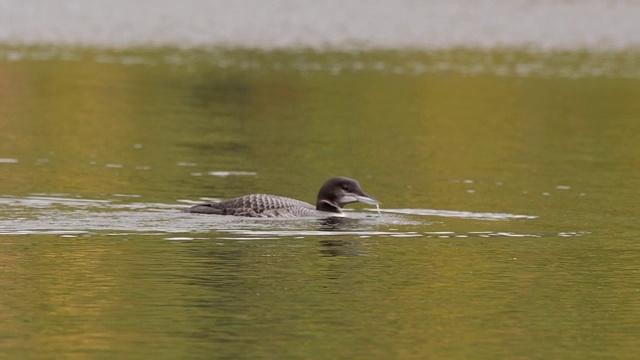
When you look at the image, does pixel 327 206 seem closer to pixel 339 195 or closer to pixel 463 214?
pixel 339 195

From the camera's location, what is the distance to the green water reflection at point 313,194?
1383 centimetres

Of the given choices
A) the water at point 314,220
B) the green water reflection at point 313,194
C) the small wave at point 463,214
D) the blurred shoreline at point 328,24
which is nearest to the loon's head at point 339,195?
the water at point 314,220

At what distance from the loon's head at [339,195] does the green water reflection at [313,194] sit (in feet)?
2.96

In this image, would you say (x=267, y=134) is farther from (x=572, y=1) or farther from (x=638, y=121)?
(x=572, y=1)

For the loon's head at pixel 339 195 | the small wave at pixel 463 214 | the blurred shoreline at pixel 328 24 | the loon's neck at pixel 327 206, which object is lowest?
the small wave at pixel 463 214

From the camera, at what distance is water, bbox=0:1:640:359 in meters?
13.9

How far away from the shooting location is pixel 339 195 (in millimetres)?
21391

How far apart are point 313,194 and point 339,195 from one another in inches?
110

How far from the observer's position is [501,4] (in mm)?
79250

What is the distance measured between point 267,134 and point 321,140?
4.57 feet

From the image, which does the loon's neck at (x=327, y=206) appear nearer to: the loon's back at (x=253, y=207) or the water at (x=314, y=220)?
the water at (x=314, y=220)

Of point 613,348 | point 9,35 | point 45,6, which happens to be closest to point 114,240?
point 613,348

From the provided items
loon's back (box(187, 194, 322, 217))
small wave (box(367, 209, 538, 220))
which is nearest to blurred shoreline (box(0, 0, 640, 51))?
small wave (box(367, 209, 538, 220))

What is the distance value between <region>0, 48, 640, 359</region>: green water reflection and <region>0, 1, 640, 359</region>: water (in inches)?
1.9
